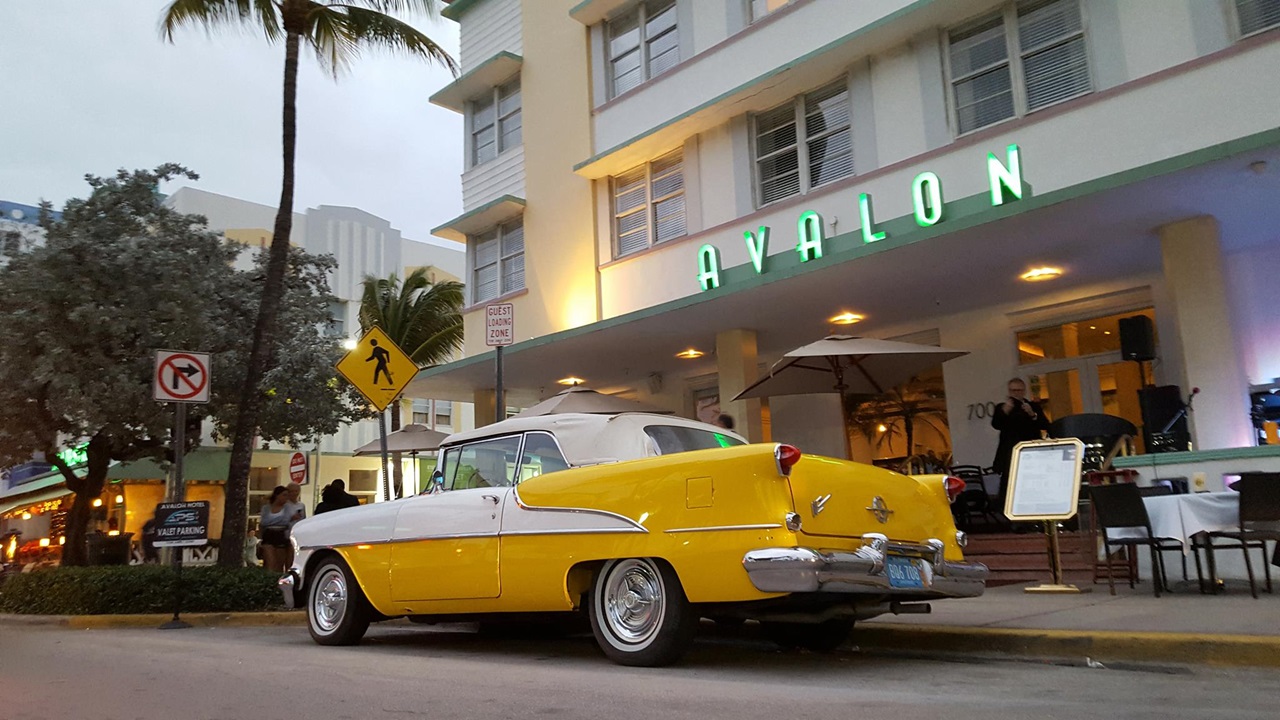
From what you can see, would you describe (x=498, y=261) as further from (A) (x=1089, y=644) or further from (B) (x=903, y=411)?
(A) (x=1089, y=644)

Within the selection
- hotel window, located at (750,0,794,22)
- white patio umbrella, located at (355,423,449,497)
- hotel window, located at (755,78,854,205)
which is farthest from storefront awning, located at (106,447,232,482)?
hotel window, located at (750,0,794,22)

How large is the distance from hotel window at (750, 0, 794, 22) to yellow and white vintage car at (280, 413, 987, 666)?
31.7ft

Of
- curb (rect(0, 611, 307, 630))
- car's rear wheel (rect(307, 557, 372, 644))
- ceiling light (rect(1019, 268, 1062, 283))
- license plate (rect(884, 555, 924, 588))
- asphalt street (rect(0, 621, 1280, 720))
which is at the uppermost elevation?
ceiling light (rect(1019, 268, 1062, 283))

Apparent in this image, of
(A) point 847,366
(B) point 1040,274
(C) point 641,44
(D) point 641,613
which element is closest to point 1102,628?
(D) point 641,613

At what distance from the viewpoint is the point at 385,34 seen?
14.9 m

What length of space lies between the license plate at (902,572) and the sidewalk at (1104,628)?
3.00 feet

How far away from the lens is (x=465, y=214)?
19.8m

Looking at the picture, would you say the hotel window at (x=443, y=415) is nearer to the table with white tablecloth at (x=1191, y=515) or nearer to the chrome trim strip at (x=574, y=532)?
the table with white tablecloth at (x=1191, y=515)

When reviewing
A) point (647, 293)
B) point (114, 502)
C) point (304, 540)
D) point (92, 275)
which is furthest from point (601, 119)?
point (114, 502)

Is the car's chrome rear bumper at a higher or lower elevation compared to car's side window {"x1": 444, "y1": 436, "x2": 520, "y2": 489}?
lower

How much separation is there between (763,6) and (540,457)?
1077cm

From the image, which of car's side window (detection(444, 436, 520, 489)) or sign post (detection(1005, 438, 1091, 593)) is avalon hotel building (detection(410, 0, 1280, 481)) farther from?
car's side window (detection(444, 436, 520, 489))

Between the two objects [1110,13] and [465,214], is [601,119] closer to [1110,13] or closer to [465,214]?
[465,214]

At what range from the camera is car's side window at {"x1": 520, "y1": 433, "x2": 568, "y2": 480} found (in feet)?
21.7
